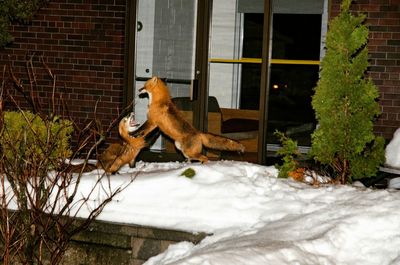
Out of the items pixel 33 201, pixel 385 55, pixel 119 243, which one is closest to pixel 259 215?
pixel 119 243

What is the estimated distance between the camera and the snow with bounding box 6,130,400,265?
20.6ft

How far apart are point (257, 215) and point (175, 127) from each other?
1.89m

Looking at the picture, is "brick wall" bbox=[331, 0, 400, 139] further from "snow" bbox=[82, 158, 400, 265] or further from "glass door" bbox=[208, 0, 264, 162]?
"snow" bbox=[82, 158, 400, 265]

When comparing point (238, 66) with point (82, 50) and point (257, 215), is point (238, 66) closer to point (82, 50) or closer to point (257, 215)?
point (82, 50)

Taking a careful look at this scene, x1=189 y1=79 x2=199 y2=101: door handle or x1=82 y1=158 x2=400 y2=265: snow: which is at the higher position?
x1=189 y1=79 x2=199 y2=101: door handle

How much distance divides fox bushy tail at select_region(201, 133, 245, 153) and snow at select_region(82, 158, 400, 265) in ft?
1.22

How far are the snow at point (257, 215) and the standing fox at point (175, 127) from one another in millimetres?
417

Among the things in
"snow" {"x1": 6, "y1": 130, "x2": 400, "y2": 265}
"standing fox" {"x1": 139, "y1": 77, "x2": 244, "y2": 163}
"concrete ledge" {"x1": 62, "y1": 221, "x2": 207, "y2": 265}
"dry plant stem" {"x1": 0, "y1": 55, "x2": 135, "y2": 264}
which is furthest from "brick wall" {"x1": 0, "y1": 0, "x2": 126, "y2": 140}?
"dry plant stem" {"x1": 0, "y1": 55, "x2": 135, "y2": 264}

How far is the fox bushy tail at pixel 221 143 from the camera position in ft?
28.8

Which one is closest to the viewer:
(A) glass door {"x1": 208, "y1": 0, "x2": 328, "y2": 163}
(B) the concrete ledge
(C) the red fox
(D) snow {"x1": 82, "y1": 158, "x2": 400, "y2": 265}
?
(D) snow {"x1": 82, "y1": 158, "x2": 400, "y2": 265}

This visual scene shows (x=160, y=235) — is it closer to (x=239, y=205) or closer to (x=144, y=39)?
(x=239, y=205)

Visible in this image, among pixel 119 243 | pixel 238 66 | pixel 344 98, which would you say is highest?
pixel 238 66

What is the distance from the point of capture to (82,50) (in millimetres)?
11453

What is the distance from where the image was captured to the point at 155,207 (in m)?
7.48
